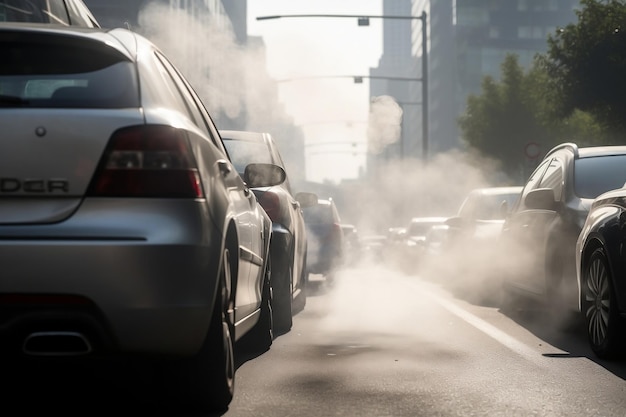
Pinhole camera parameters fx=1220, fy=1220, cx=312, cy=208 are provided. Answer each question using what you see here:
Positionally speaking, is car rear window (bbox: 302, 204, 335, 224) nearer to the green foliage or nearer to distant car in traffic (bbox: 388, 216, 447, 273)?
distant car in traffic (bbox: 388, 216, 447, 273)

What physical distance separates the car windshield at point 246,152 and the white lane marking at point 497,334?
7.41 feet

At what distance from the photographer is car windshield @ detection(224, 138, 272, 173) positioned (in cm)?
1023

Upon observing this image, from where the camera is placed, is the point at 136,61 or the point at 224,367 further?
the point at 224,367

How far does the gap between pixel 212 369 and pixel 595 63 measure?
2669 cm

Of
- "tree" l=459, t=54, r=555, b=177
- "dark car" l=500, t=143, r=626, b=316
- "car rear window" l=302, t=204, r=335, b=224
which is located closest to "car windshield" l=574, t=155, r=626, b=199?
"dark car" l=500, t=143, r=626, b=316

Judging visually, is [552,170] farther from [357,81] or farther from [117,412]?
[357,81]

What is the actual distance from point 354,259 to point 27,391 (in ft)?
102

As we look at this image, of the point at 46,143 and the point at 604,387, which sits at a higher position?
the point at 46,143

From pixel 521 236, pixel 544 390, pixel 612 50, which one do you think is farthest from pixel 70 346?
pixel 612 50

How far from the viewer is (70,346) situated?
4457 millimetres

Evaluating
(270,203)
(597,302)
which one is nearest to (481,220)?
(270,203)

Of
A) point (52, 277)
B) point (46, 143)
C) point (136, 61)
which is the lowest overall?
point (52, 277)

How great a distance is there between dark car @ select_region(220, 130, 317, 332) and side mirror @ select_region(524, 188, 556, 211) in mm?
1940

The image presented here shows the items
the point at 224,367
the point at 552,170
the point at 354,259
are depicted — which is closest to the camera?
the point at 224,367
